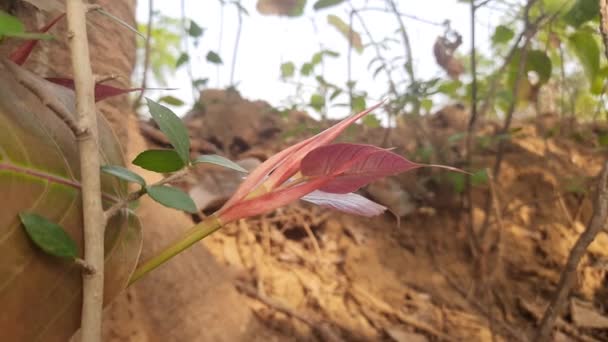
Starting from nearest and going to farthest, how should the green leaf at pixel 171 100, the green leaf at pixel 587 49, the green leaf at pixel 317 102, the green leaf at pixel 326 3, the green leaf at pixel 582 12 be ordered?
the green leaf at pixel 582 12
the green leaf at pixel 587 49
the green leaf at pixel 326 3
the green leaf at pixel 171 100
the green leaf at pixel 317 102

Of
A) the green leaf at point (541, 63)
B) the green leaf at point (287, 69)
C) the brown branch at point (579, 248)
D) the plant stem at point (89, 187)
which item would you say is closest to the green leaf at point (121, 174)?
the plant stem at point (89, 187)

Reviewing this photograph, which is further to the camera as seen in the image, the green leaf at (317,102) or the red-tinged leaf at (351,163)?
the green leaf at (317,102)

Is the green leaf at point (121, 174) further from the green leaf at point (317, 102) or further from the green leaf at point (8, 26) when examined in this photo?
the green leaf at point (317, 102)

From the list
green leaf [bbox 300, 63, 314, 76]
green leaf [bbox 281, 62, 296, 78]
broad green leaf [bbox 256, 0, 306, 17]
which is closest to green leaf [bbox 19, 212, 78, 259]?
broad green leaf [bbox 256, 0, 306, 17]

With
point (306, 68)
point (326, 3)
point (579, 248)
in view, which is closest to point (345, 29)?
point (306, 68)

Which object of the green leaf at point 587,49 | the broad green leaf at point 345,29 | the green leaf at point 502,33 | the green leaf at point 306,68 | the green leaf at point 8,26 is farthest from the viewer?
the green leaf at point 306,68

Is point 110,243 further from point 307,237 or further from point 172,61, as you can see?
point 172,61

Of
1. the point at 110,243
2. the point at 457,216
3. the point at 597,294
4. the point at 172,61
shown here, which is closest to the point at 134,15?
the point at 110,243

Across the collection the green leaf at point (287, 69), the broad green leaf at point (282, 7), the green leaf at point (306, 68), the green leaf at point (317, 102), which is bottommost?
the green leaf at point (317, 102)
